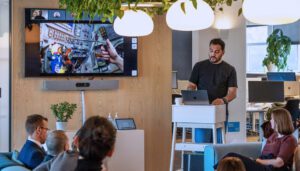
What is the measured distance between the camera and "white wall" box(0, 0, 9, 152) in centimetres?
622

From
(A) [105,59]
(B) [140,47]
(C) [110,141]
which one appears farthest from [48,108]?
(C) [110,141]

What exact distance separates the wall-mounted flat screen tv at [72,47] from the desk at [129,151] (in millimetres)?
760

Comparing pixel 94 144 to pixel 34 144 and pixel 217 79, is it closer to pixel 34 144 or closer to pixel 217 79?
pixel 34 144

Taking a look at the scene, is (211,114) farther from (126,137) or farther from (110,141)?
(110,141)

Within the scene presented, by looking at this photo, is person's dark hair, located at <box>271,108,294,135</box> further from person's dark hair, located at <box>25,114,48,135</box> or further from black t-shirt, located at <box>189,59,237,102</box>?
person's dark hair, located at <box>25,114,48,135</box>

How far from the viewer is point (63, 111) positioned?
602 centimetres

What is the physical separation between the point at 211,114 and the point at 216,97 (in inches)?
17.8

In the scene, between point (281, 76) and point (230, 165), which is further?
point (281, 76)

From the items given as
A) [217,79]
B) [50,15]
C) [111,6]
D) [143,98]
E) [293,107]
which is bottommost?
[293,107]

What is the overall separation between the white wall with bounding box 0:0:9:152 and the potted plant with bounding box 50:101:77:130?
2.02 ft

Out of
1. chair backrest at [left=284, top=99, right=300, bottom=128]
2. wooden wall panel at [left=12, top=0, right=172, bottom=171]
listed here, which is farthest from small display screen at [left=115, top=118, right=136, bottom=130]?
chair backrest at [left=284, top=99, right=300, bottom=128]

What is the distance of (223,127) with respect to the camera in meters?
5.80

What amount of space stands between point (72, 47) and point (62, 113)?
0.80 metres

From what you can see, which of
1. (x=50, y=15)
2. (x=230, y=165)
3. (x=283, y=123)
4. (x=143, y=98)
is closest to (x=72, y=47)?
(x=50, y=15)
